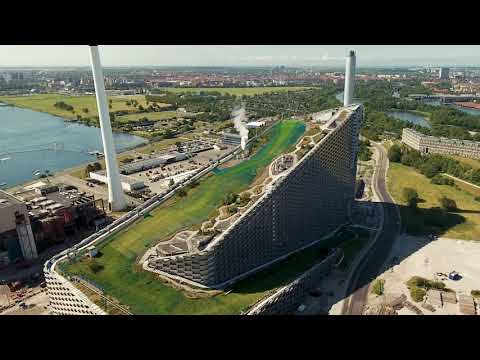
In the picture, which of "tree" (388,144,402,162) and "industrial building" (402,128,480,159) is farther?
"industrial building" (402,128,480,159)

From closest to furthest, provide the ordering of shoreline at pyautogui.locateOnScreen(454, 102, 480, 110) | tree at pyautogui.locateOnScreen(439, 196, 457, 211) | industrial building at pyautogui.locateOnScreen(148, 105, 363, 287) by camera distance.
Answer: industrial building at pyautogui.locateOnScreen(148, 105, 363, 287)
tree at pyautogui.locateOnScreen(439, 196, 457, 211)
shoreline at pyautogui.locateOnScreen(454, 102, 480, 110)

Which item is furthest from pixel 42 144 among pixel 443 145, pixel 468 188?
pixel 468 188

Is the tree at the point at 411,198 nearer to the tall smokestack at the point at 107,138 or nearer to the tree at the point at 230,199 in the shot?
the tree at the point at 230,199

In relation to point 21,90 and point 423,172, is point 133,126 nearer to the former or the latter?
point 423,172

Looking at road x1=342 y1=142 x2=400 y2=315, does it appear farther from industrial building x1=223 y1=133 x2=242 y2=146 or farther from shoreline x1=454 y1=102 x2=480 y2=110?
shoreline x1=454 y1=102 x2=480 y2=110

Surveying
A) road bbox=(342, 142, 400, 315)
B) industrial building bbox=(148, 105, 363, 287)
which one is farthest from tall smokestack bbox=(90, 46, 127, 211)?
road bbox=(342, 142, 400, 315)

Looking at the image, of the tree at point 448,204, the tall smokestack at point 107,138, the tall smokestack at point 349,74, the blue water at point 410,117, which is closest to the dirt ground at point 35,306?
the tall smokestack at point 107,138
